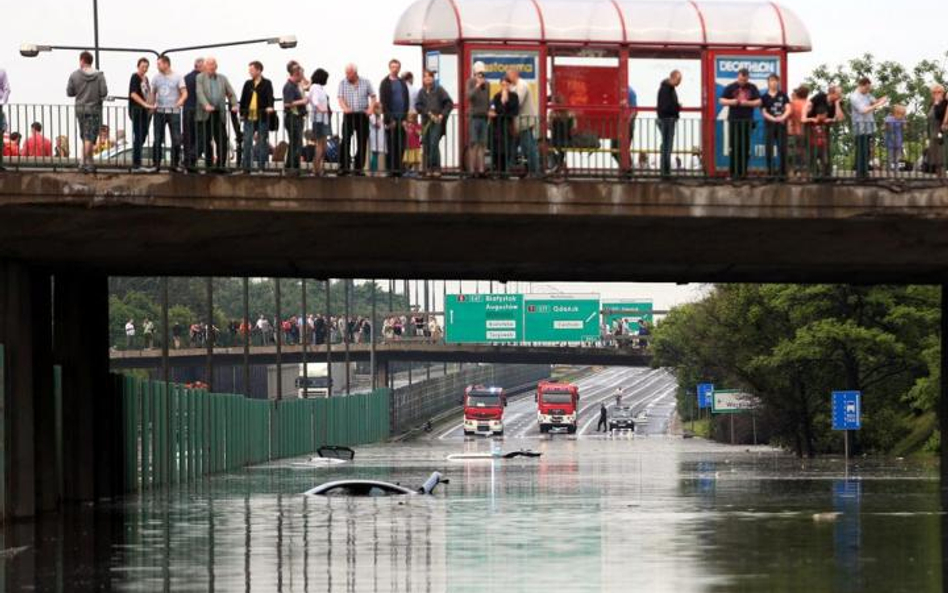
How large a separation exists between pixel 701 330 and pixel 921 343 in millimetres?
19976

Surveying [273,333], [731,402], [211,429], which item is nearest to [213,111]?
[211,429]

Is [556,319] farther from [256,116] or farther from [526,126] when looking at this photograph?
[256,116]

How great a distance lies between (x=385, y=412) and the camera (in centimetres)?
12356

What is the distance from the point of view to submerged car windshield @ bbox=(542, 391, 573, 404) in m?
143

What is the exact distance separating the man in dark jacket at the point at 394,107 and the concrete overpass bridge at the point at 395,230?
814 mm

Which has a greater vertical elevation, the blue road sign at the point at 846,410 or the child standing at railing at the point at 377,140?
the child standing at railing at the point at 377,140

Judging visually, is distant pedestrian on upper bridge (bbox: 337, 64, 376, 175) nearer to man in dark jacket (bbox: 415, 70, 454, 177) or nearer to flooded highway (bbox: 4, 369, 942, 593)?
man in dark jacket (bbox: 415, 70, 454, 177)

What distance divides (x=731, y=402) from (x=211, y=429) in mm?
37120

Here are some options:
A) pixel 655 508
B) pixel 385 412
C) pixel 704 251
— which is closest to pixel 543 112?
pixel 704 251

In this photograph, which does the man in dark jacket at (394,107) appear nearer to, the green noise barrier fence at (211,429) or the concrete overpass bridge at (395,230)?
the concrete overpass bridge at (395,230)

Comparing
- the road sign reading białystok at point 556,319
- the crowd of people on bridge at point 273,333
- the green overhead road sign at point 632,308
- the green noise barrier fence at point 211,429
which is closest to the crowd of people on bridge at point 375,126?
the green noise barrier fence at point 211,429

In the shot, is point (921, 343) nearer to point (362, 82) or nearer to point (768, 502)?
point (768, 502)

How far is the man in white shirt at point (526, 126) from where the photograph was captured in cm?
3562

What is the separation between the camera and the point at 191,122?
3559cm
